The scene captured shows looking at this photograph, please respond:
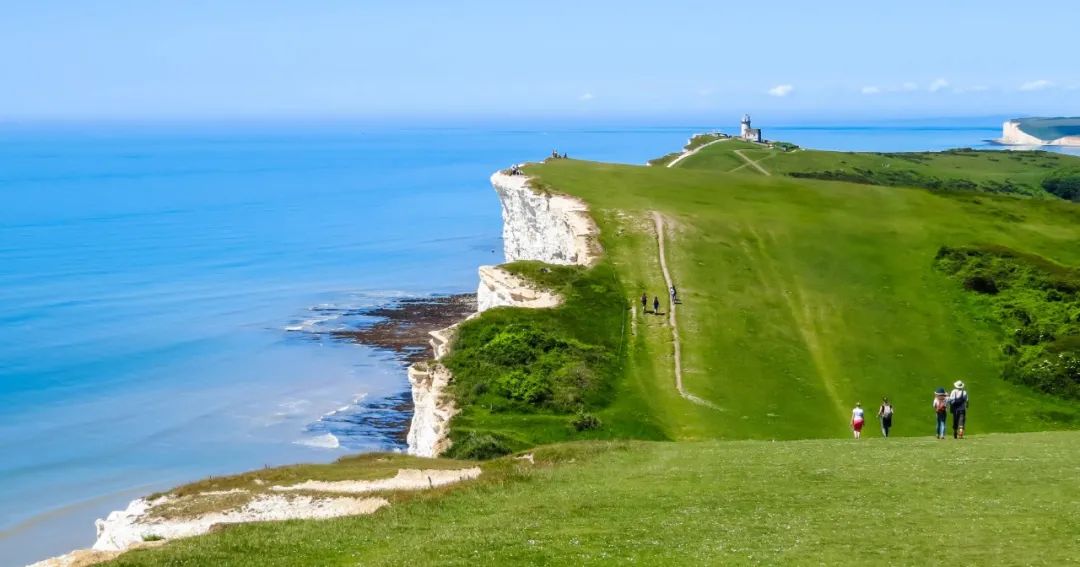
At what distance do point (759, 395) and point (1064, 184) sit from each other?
398 ft

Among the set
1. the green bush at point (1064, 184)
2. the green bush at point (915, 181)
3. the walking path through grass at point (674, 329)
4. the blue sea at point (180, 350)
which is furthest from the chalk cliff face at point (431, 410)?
the green bush at point (1064, 184)

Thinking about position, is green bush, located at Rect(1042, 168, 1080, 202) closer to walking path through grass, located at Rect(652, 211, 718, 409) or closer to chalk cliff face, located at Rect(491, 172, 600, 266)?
chalk cliff face, located at Rect(491, 172, 600, 266)

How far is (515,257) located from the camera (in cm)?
8806

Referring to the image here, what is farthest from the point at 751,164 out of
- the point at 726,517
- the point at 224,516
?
the point at 726,517

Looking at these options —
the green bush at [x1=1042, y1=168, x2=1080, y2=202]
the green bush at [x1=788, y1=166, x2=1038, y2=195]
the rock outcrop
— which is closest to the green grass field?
the rock outcrop

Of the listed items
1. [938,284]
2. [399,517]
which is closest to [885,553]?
[399,517]

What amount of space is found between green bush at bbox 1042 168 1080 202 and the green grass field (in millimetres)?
76737

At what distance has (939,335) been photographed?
54406mm

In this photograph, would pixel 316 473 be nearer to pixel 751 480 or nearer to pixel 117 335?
pixel 751 480

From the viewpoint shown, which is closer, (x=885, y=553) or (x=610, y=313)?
(x=885, y=553)

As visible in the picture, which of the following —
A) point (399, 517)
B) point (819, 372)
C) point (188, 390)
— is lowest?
point (188, 390)

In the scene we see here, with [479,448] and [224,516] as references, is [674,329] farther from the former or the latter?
[224,516]

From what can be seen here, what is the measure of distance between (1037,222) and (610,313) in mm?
36431

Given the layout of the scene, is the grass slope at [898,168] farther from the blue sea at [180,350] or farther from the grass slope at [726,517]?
the grass slope at [726,517]
